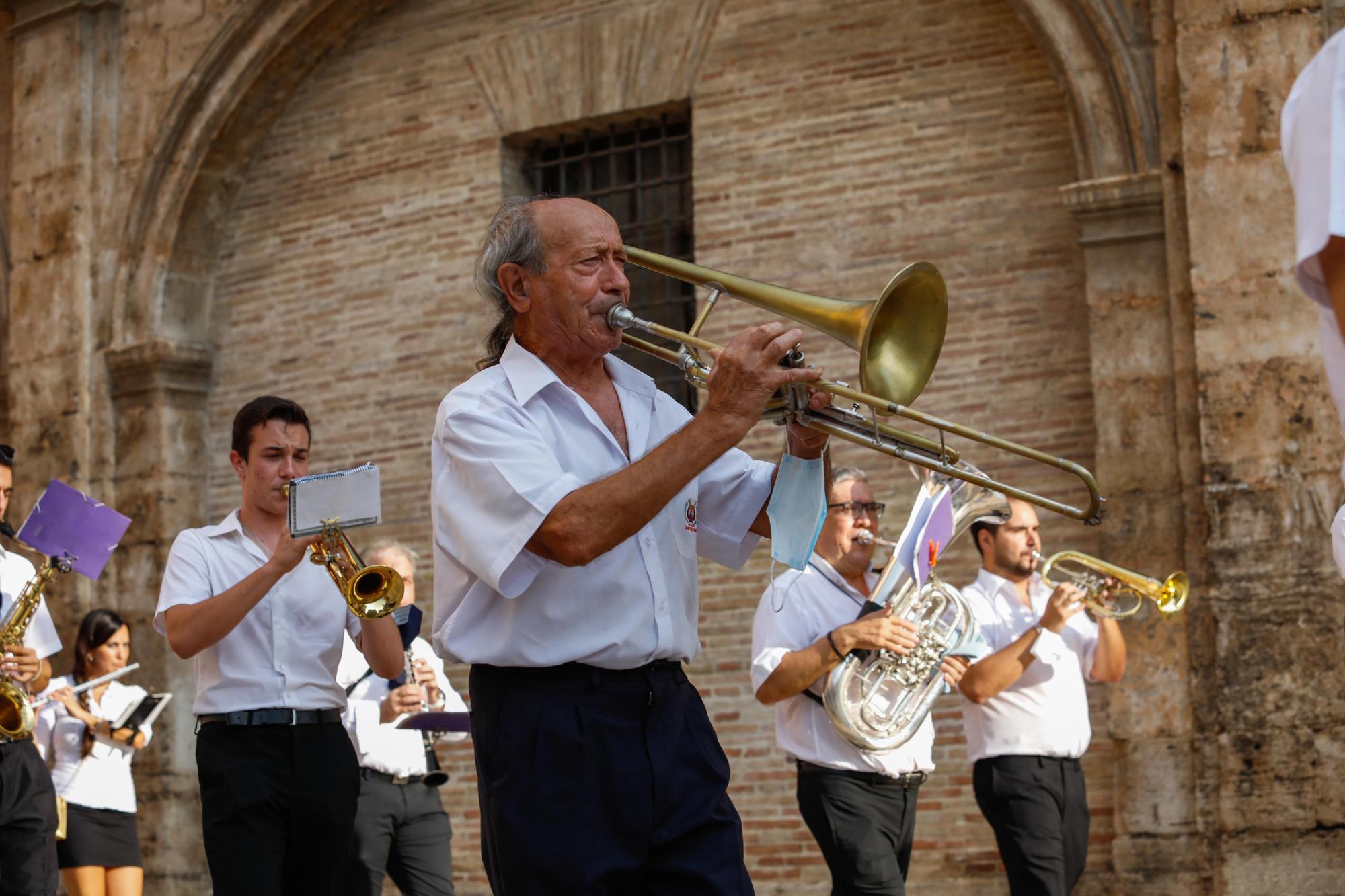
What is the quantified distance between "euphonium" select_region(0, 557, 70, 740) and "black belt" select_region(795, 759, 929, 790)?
2576mm

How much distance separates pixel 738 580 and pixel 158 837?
4.23 m

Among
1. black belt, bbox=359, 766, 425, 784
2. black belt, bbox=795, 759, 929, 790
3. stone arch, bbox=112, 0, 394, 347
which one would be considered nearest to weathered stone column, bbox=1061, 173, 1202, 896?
black belt, bbox=795, 759, 929, 790

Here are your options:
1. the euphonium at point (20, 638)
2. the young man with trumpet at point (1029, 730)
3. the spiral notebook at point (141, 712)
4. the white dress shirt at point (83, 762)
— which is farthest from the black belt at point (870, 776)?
the white dress shirt at point (83, 762)

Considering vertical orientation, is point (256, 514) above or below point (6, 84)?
below

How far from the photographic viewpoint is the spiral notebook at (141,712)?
718 cm

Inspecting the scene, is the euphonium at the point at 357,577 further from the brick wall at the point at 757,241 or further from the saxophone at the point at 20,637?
the brick wall at the point at 757,241

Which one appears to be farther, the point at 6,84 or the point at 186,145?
the point at 6,84

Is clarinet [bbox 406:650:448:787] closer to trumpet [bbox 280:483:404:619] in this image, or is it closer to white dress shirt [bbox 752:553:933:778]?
white dress shirt [bbox 752:553:933:778]

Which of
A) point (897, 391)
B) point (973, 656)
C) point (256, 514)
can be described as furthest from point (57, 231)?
point (897, 391)

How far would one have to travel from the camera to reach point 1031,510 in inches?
253

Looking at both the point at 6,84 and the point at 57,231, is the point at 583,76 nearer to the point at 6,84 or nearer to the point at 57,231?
the point at 57,231

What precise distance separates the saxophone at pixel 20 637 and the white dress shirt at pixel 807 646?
2.38 metres

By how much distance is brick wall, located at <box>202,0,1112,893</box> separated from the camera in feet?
27.1

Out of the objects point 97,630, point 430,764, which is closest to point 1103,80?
point 430,764
